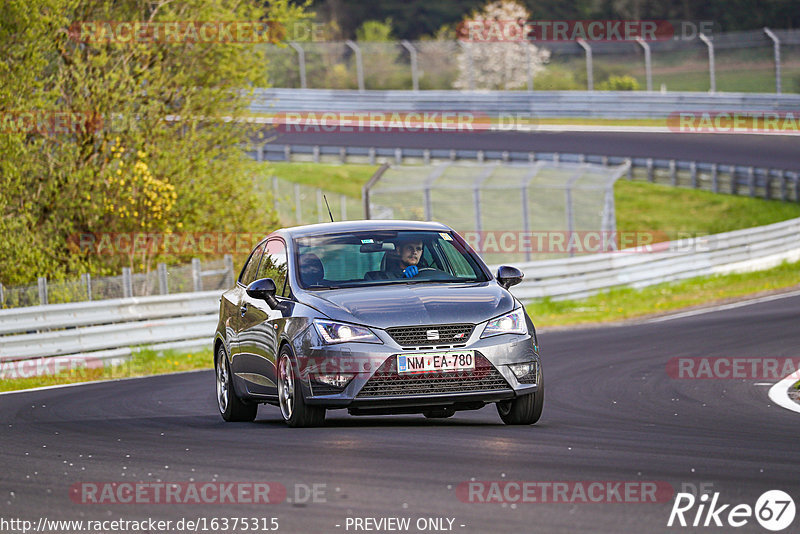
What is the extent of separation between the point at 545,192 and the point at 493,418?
33.8 meters

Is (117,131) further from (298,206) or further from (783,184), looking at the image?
(783,184)

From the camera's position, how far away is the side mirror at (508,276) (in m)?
9.84

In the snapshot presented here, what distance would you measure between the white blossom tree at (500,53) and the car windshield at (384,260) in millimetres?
→ 44209

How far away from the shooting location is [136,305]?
18922mm

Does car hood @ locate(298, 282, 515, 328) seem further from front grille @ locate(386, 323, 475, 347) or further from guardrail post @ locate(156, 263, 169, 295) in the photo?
guardrail post @ locate(156, 263, 169, 295)

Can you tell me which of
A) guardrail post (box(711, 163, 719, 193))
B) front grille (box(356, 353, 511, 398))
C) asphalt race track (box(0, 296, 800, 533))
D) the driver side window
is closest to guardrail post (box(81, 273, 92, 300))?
asphalt race track (box(0, 296, 800, 533))

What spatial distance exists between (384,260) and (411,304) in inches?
40.7

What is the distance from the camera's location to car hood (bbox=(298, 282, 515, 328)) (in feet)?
29.1

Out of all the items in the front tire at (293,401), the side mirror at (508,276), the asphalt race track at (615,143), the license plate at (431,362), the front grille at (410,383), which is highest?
the side mirror at (508,276)

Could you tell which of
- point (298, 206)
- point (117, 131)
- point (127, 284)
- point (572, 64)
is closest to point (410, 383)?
point (127, 284)

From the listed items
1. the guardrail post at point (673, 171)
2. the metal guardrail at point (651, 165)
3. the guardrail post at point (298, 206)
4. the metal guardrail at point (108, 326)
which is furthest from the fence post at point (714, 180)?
the metal guardrail at point (108, 326)

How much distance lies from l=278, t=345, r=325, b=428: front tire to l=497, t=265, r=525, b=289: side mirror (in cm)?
171

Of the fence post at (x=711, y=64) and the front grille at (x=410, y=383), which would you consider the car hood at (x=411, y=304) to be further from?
the fence post at (x=711, y=64)

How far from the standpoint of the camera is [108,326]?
1823cm
